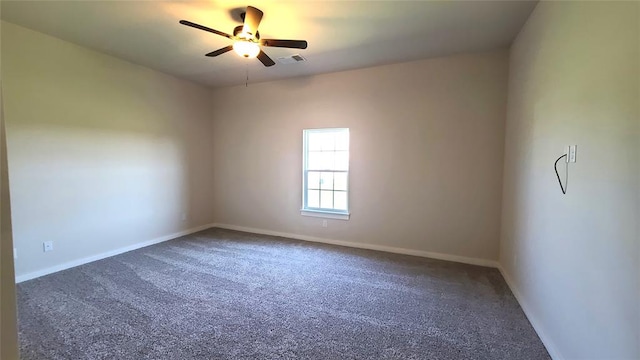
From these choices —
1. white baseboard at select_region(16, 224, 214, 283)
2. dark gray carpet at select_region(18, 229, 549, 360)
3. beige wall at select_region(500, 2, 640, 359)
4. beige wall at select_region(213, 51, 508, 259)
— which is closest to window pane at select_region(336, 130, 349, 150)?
beige wall at select_region(213, 51, 508, 259)

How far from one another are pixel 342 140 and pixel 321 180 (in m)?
0.78

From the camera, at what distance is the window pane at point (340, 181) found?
4616 mm

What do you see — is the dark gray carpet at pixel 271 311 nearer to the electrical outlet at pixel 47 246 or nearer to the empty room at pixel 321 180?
the empty room at pixel 321 180

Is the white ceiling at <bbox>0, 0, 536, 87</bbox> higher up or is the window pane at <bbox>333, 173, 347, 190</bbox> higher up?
the white ceiling at <bbox>0, 0, 536, 87</bbox>

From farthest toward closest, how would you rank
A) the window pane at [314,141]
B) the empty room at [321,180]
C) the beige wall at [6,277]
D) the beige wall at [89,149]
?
the window pane at [314,141] → the beige wall at [89,149] → the empty room at [321,180] → the beige wall at [6,277]

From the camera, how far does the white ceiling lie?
2.60 m

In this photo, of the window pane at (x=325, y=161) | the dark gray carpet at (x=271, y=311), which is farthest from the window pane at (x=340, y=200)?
the dark gray carpet at (x=271, y=311)

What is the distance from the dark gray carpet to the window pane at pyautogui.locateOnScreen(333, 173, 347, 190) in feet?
4.11

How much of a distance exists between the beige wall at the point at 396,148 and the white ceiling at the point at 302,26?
392 mm

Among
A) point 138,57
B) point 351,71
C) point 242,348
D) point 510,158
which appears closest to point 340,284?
point 242,348

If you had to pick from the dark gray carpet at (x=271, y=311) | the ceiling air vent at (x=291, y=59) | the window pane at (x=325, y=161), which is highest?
the ceiling air vent at (x=291, y=59)

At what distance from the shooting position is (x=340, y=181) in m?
4.66

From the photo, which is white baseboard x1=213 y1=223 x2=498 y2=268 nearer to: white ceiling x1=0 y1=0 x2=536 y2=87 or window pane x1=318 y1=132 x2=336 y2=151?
window pane x1=318 y1=132 x2=336 y2=151

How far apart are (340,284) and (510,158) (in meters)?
2.47
